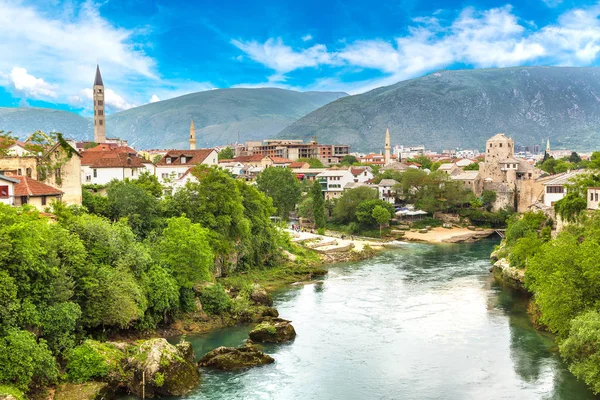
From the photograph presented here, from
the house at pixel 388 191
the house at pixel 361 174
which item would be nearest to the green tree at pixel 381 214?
the house at pixel 388 191

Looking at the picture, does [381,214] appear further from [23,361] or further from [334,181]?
[23,361]

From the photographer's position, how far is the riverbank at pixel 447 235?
269ft

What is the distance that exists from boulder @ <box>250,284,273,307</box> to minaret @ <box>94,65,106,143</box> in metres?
133

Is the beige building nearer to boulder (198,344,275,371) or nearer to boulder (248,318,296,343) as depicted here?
boulder (248,318,296,343)

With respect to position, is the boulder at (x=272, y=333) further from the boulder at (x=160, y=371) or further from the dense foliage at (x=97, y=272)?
the boulder at (x=160, y=371)

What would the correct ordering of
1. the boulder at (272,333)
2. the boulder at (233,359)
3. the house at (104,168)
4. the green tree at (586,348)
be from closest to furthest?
the green tree at (586,348)
the boulder at (233,359)
the boulder at (272,333)
the house at (104,168)

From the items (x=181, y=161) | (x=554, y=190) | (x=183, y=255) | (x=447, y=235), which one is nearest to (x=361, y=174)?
(x=447, y=235)

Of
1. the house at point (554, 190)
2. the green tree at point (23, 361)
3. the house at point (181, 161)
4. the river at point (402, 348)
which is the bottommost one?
the river at point (402, 348)

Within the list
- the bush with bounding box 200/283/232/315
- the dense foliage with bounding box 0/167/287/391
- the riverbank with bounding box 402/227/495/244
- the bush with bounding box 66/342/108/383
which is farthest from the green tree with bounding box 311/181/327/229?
the bush with bounding box 66/342/108/383

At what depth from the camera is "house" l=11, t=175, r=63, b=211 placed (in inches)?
1550

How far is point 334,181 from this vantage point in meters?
107

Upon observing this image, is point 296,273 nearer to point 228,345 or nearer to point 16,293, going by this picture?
point 228,345

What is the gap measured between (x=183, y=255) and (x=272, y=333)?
808 centimetres

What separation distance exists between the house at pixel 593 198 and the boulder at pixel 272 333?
2470 cm
